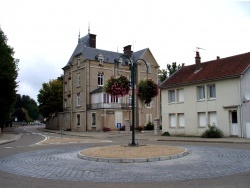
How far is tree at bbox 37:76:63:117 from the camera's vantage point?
201ft

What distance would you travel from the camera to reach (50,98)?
6166 cm

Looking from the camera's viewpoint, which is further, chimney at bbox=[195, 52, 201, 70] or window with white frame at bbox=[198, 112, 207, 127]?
chimney at bbox=[195, 52, 201, 70]

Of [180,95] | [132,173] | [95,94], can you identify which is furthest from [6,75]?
[132,173]

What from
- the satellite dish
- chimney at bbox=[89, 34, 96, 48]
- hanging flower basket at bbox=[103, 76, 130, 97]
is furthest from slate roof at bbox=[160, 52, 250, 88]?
chimney at bbox=[89, 34, 96, 48]

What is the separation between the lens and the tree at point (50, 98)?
201ft

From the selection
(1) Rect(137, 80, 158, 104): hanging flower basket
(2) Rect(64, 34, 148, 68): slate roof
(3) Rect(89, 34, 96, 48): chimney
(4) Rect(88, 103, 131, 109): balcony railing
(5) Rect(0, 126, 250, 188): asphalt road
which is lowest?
(5) Rect(0, 126, 250, 188): asphalt road

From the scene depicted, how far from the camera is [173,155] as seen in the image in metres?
13.2

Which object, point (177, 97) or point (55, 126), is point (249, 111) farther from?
point (55, 126)

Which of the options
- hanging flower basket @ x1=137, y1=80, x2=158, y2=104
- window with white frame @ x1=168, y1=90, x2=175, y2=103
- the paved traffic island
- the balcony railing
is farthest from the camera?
the balcony railing

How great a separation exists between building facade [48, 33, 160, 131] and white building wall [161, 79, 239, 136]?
1353cm

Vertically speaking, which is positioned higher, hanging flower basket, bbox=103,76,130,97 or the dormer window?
the dormer window

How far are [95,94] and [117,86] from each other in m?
31.2

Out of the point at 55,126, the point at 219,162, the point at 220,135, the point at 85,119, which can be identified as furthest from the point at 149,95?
the point at 55,126

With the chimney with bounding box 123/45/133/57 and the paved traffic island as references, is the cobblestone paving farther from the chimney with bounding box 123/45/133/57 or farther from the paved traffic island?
the chimney with bounding box 123/45/133/57
